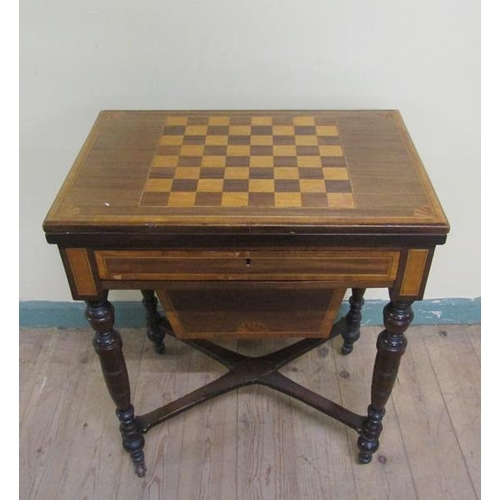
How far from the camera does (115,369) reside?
1.38m

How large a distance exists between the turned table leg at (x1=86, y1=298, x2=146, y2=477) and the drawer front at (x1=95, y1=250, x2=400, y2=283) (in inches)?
4.7

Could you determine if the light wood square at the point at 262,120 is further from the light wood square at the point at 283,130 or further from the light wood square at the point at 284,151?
the light wood square at the point at 284,151

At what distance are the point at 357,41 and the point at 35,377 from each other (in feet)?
5.01

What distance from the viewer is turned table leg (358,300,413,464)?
1.27 m

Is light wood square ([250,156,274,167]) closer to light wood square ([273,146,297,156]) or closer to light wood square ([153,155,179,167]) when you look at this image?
light wood square ([273,146,297,156])

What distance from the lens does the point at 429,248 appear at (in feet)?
3.75

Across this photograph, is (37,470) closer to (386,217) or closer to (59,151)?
(59,151)

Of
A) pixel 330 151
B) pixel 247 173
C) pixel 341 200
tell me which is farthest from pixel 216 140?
pixel 341 200

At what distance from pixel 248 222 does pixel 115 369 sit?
57 centimetres

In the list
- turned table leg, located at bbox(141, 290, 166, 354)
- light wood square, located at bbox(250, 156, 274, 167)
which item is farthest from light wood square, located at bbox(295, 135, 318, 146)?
turned table leg, located at bbox(141, 290, 166, 354)

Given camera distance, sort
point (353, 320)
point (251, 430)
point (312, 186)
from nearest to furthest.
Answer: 1. point (312, 186)
2. point (251, 430)
3. point (353, 320)

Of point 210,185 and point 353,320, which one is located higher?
point 210,185

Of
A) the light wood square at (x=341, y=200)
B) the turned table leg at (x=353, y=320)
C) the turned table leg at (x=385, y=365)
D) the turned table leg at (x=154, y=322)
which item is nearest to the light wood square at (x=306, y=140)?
the light wood square at (x=341, y=200)

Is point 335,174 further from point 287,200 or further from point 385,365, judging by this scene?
point 385,365
